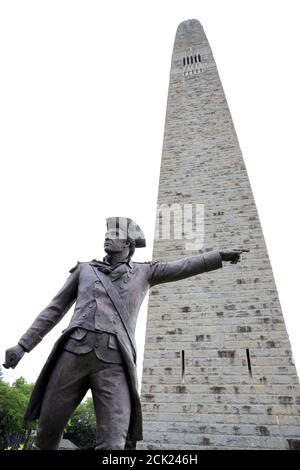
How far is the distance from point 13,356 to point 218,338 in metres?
6.15

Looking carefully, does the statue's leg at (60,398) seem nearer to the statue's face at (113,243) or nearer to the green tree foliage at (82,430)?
the statue's face at (113,243)

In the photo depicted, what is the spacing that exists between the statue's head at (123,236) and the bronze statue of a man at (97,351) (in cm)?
12

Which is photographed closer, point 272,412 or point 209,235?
point 272,412

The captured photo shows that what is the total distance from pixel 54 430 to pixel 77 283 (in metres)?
0.85

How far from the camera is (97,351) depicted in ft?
6.17

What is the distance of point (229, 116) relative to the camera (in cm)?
1192

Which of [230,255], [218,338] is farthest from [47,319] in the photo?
[218,338]

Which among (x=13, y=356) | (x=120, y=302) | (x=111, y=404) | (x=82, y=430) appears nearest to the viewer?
(x=111, y=404)

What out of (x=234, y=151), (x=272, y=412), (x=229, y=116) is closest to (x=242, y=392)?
(x=272, y=412)

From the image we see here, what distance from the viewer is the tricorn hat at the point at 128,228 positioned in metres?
2.45

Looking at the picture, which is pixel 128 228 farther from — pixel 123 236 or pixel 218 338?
pixel 218 338

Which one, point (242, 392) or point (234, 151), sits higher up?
point (234, 151)
